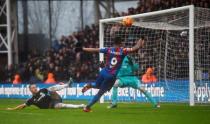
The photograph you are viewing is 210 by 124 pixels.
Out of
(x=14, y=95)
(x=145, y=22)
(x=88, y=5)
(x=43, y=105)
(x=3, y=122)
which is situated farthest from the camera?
(x=88, y=5)

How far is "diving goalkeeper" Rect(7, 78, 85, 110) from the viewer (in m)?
19.4

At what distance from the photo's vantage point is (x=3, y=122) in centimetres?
1525

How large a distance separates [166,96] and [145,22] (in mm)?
3010

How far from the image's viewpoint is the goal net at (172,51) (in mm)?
22141

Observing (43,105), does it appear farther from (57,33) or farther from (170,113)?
(57,33)

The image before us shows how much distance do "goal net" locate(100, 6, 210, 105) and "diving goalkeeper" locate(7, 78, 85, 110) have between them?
4.14 metres

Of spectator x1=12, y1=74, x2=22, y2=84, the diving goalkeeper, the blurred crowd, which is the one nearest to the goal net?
the blurred crowd

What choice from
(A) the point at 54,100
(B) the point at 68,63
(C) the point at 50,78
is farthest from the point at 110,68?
(B) the point at 68,63

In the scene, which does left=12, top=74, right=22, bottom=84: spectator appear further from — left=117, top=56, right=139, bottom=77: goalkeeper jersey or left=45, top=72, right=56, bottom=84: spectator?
left=117, top=56, right=139, bottom=77: goalkeeper jersey

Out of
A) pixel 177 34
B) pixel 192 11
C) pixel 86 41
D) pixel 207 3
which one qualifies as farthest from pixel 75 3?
pixel 192 11

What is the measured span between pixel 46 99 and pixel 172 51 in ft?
21.3

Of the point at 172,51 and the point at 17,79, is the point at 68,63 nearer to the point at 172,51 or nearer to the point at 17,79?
the point at 17,79

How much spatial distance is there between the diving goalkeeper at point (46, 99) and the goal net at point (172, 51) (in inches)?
163

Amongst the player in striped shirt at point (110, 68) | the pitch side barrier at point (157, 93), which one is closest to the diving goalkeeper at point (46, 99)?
the player in striped shirt at point (110, 68)
